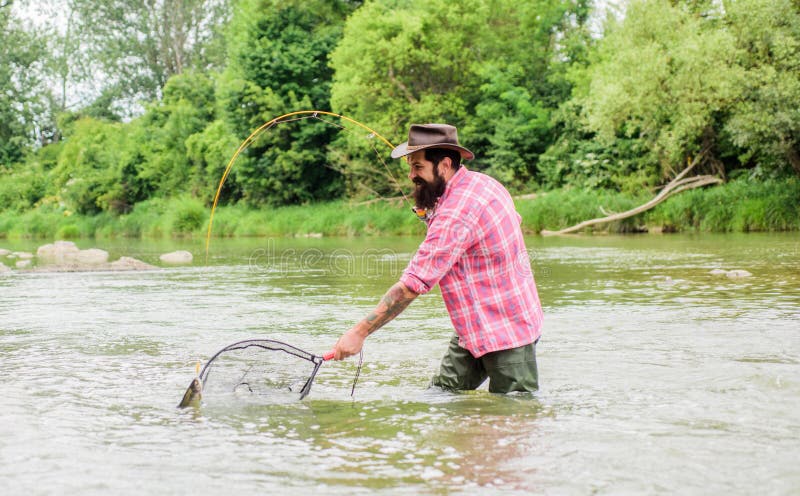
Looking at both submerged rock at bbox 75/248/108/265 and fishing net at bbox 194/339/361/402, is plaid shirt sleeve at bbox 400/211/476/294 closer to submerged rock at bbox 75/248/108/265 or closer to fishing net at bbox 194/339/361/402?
fishing net at bbox 194/339/361/402

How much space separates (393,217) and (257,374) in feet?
92.6

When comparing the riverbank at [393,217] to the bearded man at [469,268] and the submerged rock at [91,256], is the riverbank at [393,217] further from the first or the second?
the bearded man at [469,268]

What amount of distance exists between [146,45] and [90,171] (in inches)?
617

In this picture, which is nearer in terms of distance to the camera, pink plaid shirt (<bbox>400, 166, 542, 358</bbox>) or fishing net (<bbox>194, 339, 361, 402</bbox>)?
pink plaid shirt (<bbox>400, 166, 542, 358</bbox>)

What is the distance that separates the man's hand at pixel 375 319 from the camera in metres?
4.67

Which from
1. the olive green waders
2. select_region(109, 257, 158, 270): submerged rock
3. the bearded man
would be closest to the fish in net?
the olive green waders

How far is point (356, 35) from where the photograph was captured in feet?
119

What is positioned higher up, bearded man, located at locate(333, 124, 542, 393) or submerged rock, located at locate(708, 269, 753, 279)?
bearded man, located at locate(333, 124, 542, 393)

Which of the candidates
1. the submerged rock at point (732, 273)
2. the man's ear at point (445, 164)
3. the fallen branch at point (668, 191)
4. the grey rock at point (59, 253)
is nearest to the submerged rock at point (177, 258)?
the grey rock at point (59, 253)

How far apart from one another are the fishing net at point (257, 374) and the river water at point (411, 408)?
10cm

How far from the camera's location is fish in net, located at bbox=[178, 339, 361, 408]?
520cm

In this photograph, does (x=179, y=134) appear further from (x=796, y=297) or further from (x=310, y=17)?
(x=796, y=297)

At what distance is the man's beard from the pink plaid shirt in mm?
40

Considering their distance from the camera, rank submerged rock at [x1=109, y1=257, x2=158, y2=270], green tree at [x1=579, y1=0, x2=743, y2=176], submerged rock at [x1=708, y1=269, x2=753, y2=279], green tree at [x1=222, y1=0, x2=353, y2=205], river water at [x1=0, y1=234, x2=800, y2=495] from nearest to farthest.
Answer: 1. river water at [x1=0, y1=234, x2=800, y2=495]
2. submerged rock at [x1=708, y1=269, x2=753, y2=279]
3. submerged rock at [x1=109, y1=257, x2=158, y2=270]
4. green tree at [x1=579, y1=0, x2=743, y2=176]
5. green tree at [x1=222, y1=0, x2=353, y2=205]
